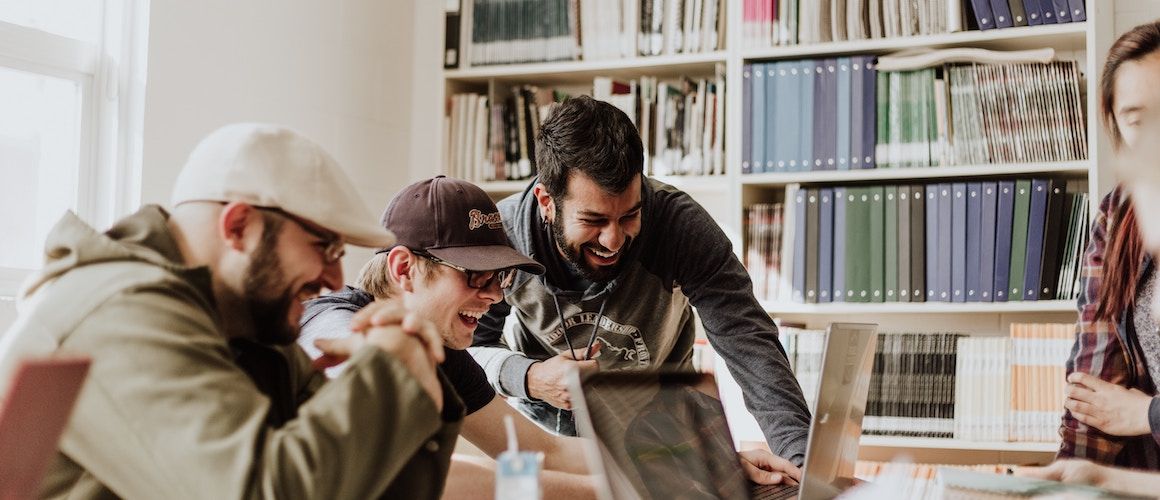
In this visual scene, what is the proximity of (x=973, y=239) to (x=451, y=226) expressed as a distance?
5.91 ft

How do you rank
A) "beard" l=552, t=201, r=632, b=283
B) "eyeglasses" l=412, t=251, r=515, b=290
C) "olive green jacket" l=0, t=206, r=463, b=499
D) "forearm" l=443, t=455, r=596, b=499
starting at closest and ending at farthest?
"olive green jacket" l=0, t=206, r=463, b=499, "forearm" l=443, t=455, r=596, b=499, "eyeglasses" l=412, t=251, r=515, b=290, "beard" l=552, t=201, r=632, b=283

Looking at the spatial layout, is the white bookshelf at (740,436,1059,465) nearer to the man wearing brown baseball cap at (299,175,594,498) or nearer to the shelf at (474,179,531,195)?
the shelf at (474,179,531,195)

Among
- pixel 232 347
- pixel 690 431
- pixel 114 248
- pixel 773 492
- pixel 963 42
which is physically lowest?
pixel 773 492

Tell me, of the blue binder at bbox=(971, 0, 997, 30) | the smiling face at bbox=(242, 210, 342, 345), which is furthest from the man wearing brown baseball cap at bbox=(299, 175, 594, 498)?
the blue binder at bbox=(971, 0, 997, 30)

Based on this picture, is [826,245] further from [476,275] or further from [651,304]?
[476,275]

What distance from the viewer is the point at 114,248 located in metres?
1.07

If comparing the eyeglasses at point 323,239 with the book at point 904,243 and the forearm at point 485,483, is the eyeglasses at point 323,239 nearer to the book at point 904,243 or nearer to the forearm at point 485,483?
the forearm at point 485,483

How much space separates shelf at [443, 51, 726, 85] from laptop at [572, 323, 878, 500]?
1791mm

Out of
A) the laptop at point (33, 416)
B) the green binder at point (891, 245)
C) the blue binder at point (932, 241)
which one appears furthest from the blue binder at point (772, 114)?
the laptop at point (33, 416)

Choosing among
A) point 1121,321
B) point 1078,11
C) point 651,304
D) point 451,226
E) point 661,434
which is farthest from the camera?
point 1078,11

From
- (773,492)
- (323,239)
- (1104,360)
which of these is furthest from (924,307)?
(323,239)

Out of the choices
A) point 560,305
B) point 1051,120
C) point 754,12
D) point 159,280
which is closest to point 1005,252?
point 1051,120

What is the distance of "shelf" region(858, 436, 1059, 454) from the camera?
2947 mm

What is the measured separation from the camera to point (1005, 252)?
303cm
